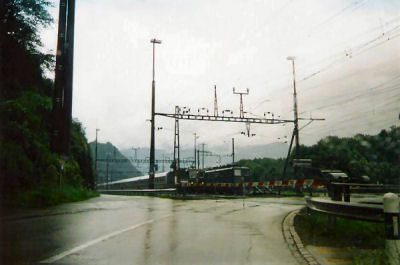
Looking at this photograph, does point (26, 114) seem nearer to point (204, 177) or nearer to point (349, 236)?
point (349, 236)

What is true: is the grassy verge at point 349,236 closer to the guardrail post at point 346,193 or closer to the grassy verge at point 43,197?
the guardrail post at point 346,193

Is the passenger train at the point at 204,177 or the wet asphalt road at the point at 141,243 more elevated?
the passenger train at the point at 204,177

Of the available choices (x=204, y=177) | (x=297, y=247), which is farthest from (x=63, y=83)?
(x=204, y=177)

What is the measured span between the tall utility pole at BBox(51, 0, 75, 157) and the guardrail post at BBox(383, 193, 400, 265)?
2187 centimetres

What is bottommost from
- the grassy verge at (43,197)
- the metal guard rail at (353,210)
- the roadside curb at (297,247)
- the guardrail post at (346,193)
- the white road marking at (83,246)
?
the roadside curb at (297,247)

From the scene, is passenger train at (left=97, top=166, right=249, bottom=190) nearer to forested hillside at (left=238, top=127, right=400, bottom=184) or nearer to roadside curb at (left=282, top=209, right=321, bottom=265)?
forested hillside at (left=238, top=127, right=400, bottom=184)

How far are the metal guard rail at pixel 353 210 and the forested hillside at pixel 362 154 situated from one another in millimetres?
68630

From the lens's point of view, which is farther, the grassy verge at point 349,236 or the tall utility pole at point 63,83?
the tall utility pole at point 63,83

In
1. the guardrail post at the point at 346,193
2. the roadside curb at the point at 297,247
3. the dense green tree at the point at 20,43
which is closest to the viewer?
the roadside curb at the point at 297,247

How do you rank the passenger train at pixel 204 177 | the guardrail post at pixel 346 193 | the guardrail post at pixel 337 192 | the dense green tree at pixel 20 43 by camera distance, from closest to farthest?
the guardrail post at pixel 346 193
the guardrail post at pixel 337 192
the dense green tree at pixel 20 43
the passenger train at pixel 204 177

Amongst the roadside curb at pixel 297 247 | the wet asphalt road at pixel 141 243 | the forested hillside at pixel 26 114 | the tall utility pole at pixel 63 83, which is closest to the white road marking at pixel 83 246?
the wet asphalt road at pixel 141 243

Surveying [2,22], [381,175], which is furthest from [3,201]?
[381,175]

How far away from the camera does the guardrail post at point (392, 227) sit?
4.69 metres

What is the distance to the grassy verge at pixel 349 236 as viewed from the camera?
263 inches
